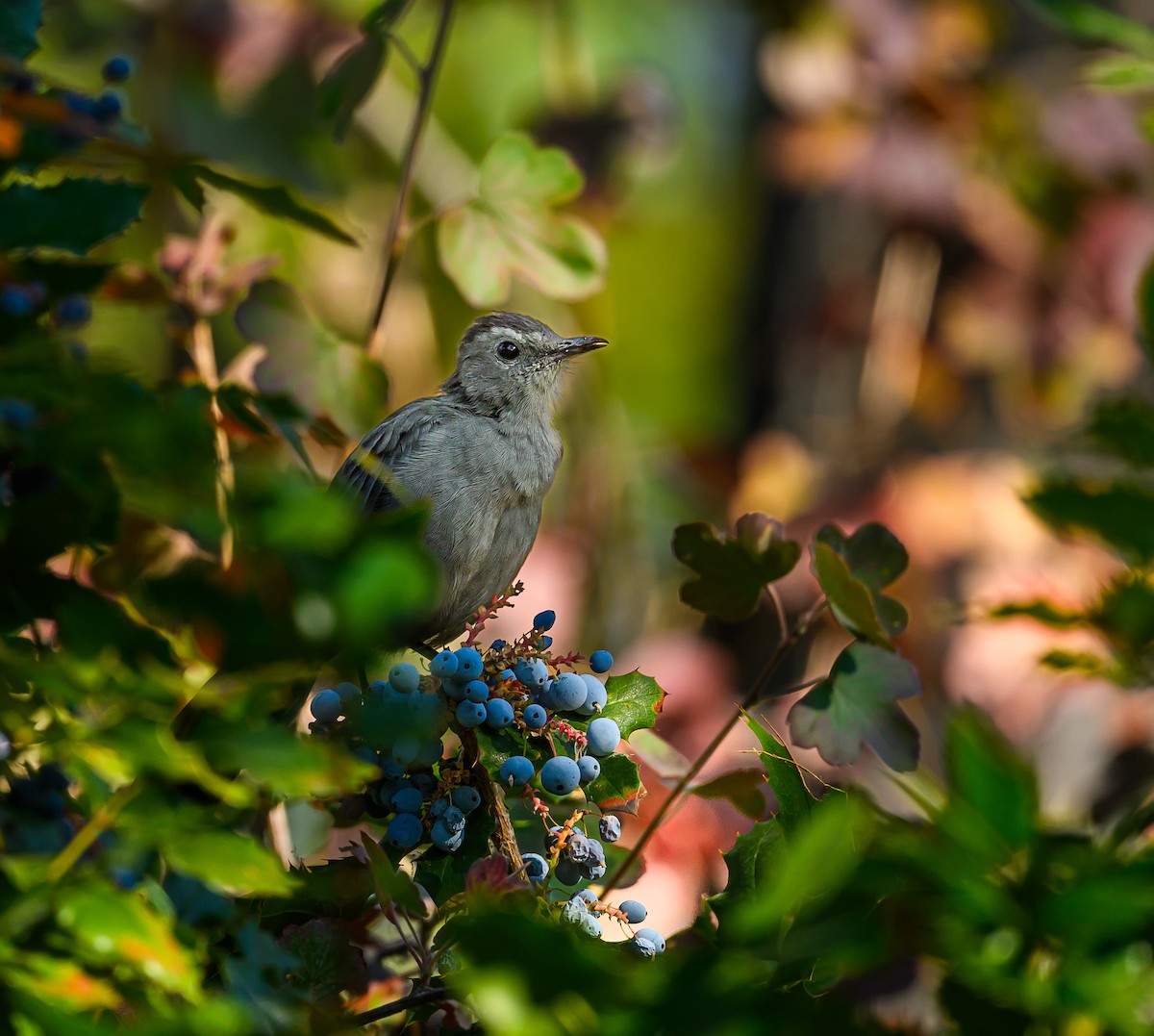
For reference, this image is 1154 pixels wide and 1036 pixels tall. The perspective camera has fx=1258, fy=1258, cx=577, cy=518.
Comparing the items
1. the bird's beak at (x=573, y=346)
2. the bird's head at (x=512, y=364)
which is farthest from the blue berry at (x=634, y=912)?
the bird's beak at (x=573, y=346)

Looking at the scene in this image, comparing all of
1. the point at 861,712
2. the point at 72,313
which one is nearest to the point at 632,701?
the point at 861,712

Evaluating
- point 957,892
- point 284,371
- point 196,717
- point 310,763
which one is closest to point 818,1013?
point 957,892

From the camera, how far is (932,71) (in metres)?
5.04

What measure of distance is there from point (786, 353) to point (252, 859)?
4.74m

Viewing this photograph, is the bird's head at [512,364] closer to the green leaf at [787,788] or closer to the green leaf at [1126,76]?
the green leaf at [1126,76]

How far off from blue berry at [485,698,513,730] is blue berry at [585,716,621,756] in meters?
0.11

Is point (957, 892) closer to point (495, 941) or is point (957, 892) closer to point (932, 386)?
point (495, 941)

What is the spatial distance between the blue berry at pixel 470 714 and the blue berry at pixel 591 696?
0.13m

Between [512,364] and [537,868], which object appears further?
[512,364]

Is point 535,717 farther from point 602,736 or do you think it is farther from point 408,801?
point 408,801

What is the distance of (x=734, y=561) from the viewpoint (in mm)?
1721

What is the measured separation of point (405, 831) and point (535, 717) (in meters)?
0.22

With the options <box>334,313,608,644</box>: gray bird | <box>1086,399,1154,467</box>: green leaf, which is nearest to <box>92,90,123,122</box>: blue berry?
<box>334,313,608,644</box>: gray bird

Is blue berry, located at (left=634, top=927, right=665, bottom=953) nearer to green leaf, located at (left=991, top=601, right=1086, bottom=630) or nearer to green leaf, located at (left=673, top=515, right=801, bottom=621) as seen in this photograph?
green leaf, located at (left=673, top=515, right=801, bottom=621)
